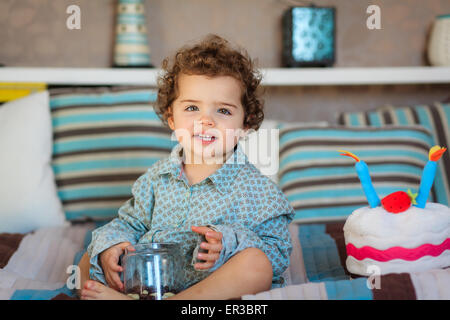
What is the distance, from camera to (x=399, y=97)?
202 centimetres

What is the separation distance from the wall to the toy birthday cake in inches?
44.2

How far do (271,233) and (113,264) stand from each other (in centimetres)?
32

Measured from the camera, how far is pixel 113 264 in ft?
3.10

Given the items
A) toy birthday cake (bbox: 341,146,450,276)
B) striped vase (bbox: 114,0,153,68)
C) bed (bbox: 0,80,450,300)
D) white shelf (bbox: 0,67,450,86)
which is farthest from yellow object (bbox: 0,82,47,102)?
toy birthday cake (bbox: 341,146,450,276)

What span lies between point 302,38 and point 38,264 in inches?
46.6

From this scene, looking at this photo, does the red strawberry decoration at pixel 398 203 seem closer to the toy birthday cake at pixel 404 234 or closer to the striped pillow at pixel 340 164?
the toy birthday cake at pixel 404 234

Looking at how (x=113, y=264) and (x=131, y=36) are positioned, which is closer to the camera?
(x=113, y=264)

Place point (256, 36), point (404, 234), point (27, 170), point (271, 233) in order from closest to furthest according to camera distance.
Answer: point (404, 234) < point (271, 233) < point (27, 170) < point (256, 36)

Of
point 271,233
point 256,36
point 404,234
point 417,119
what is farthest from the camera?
point 256,36

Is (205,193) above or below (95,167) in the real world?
below

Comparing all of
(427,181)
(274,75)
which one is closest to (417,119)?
(274,75)

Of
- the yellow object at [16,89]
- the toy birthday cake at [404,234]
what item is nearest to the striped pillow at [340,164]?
the toy birthday cake at [404,234]

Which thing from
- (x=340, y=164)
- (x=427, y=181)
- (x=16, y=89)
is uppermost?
(x=16, y=89)

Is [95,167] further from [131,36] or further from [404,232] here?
[404,232]
